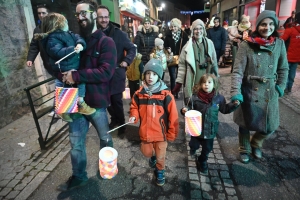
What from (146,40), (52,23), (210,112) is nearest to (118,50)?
(52,23)

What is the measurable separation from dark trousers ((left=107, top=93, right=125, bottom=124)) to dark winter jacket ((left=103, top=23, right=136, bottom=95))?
0.55 ft

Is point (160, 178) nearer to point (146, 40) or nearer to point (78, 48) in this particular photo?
point (78, 48)

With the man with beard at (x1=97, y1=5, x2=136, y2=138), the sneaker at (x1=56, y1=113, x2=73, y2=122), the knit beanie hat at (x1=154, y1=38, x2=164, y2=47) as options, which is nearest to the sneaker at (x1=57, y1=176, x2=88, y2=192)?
A: the sneaker at (x1=56, y1=113, x2=73, y2=122)

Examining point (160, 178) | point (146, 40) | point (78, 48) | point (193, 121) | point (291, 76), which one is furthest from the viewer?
point (291, 76)

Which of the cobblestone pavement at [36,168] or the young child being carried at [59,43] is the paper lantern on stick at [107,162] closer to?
the young child being carried at [59,43]

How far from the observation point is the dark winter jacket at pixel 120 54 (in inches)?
139

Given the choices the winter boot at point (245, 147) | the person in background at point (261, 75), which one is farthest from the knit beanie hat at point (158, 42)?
the winter boot at point (245, 147)

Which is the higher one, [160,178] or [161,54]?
[161,54]

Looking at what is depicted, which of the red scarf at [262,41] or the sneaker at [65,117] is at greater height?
the red scarf at [262,41]

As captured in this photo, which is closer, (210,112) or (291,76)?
(210,112)

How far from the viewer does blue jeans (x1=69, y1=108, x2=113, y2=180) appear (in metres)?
Answer: 2.41

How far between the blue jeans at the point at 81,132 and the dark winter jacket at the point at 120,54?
1.24 meters

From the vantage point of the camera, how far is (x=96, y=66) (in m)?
2.23

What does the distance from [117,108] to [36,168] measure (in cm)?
165
